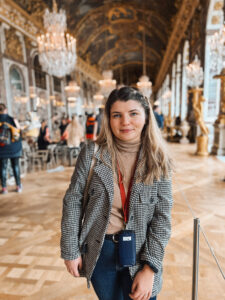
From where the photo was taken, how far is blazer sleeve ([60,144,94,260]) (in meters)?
1.18

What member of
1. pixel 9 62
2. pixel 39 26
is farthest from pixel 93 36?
pixel 9 62

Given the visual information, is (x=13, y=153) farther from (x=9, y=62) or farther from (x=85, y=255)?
(x=9, y=62)

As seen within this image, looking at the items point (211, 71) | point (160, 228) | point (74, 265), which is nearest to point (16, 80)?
point (211, 71)

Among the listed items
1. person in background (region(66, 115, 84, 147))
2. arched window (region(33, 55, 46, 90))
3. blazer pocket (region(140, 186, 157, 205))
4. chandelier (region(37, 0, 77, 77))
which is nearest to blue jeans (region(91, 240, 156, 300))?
blazer pocket (region(140, 186, 157, 205))

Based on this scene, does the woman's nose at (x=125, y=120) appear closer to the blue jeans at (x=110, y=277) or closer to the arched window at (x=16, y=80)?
the blue jeans at (x=110, y=277)

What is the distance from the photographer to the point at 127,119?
1.13m

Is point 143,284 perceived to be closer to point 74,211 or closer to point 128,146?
point 74,211

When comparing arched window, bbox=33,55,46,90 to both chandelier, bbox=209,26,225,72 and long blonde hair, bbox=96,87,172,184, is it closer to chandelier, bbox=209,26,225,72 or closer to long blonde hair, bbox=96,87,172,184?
chandelier, bbox=209,26,225,72

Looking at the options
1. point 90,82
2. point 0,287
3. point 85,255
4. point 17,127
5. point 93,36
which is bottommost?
point 0,287

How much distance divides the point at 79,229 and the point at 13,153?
4.23 metres

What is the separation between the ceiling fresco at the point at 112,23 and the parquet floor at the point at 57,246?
11541mm

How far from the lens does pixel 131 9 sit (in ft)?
63.4

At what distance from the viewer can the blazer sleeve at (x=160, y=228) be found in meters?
1.16

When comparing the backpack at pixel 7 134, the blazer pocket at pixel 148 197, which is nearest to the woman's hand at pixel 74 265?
the blazer pocket at pixel 148 197
